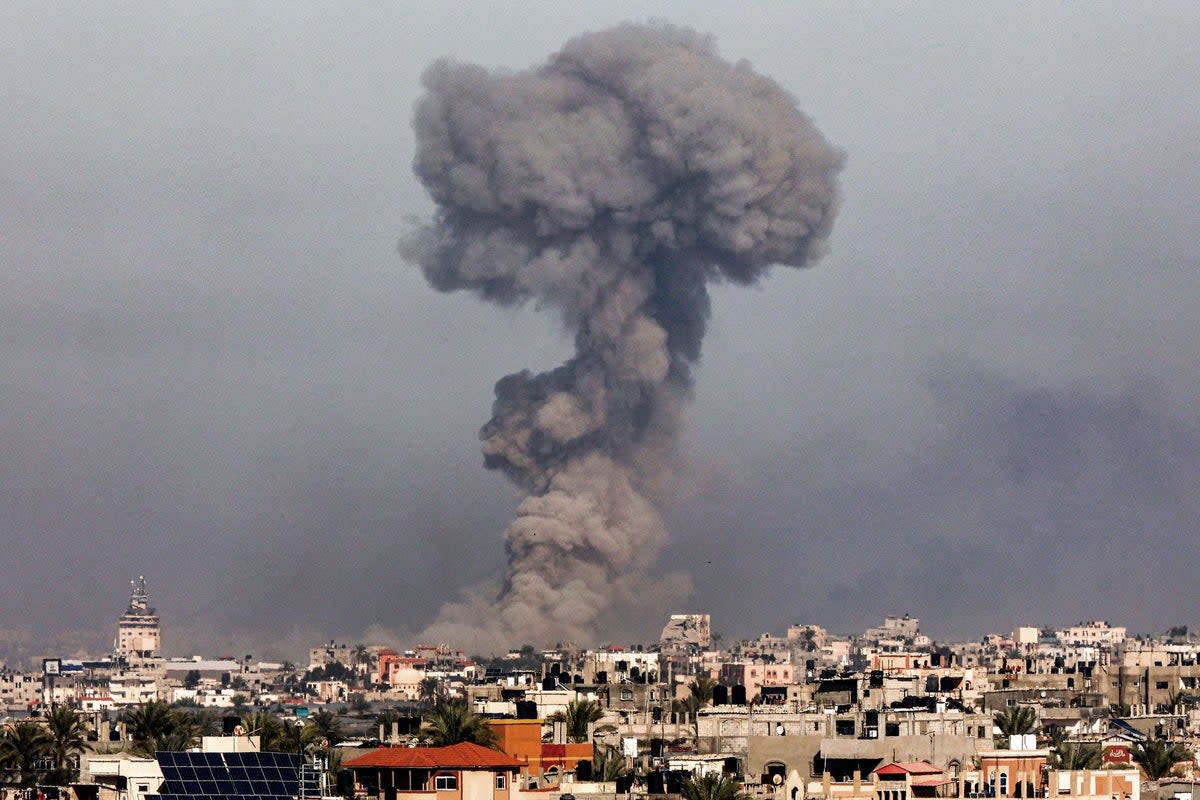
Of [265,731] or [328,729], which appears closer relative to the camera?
[265,731]

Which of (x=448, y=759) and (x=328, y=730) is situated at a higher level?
(x=328, y=730)

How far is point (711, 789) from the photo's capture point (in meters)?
47.4

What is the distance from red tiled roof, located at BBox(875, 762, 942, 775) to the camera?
48906mm

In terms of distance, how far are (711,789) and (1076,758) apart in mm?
11787

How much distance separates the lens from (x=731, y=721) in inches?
2478

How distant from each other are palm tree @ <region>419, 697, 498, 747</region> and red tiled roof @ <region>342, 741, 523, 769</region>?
991 centimetres

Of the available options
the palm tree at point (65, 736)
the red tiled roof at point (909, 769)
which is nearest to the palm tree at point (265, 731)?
the palm tree at point (65, 736)

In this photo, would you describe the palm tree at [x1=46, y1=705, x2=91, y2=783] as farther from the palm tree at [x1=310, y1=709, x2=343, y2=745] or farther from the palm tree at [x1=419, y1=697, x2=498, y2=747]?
the palm tree at [x1=310, y1=709, x2=343, y2=745]

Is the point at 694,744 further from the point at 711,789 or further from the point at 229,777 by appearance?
the point at 229,777

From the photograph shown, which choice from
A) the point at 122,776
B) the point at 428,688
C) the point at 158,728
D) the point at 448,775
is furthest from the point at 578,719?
the point at 428,688

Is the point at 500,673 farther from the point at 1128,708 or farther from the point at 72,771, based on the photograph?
the point at 72,771

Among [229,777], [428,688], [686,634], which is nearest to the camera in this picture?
[229,777]

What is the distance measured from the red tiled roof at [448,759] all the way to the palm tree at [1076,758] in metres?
11.5

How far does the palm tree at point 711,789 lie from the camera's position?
47188mm
